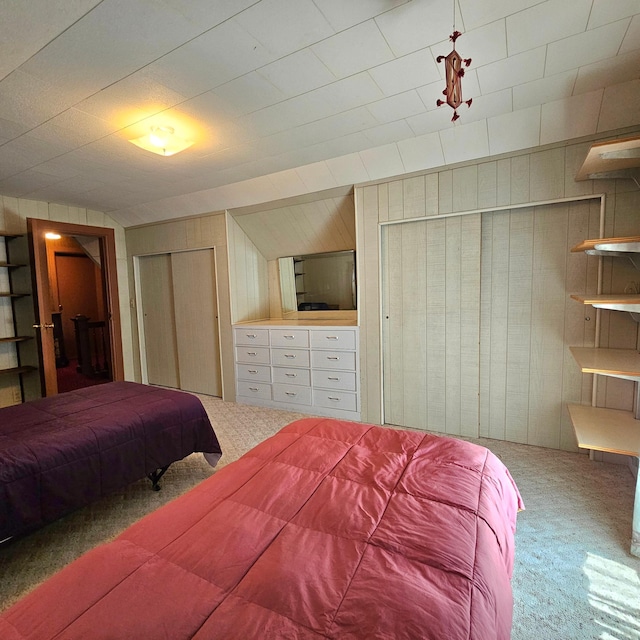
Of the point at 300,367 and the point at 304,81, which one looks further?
the point at 300,367

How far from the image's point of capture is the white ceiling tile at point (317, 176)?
9.80 feet

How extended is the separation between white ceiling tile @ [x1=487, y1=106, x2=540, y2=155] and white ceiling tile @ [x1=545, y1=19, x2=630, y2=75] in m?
0.43

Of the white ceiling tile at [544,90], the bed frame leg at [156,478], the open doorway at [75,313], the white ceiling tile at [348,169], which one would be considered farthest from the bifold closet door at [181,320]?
the white ceiling tile at [544,90]

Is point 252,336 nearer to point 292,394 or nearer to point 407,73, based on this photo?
point 292,394

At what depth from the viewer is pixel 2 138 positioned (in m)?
2.35

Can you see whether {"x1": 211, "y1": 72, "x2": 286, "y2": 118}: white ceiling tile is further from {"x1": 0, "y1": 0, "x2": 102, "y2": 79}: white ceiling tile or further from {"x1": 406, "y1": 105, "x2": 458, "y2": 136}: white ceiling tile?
{"x1": 406, "y1": 105, "x2": 458, "y2": 136}: white ceiling tile

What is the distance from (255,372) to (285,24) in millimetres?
3037

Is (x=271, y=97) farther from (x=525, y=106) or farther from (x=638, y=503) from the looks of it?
(x=638, y=503)

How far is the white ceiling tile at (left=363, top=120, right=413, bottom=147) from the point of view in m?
→ 2.33

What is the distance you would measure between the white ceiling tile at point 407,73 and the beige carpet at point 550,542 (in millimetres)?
2420

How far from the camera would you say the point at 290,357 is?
11.6 feet

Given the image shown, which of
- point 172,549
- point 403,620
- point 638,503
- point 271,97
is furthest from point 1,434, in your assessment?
point 638,503

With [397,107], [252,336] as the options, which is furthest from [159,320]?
[397,107]

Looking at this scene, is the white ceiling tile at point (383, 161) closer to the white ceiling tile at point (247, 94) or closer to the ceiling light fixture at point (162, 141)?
the white ceiling tile at point (247, 94)
